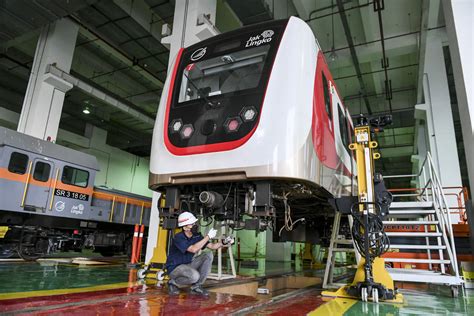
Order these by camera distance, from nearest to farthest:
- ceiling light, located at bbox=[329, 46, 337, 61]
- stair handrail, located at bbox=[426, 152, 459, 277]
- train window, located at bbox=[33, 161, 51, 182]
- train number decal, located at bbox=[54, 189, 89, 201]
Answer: stair handrail, located at bbox=[426, 152, 459, 277] < train window, located at bbox=[33, 161, 51, 182] < train number decal, located at bbox=[54, 189, 89, 201] < ceiling light, located at bbox=[329, 46, 337, 61]

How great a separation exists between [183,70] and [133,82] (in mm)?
13038

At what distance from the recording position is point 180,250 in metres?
4.09

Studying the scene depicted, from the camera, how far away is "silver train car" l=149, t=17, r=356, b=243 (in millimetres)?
3129

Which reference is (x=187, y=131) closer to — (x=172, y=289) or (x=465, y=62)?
(x=172, y=289)

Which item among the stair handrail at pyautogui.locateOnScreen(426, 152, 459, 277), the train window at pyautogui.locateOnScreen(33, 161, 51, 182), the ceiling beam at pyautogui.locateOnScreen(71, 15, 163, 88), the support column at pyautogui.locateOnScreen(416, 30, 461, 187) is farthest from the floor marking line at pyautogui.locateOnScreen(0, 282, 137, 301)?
the support column at pyautogui.locateOnScreen(416, 30, 461, 187)

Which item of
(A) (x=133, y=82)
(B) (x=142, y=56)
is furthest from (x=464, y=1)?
(A) (x=133, y=82)

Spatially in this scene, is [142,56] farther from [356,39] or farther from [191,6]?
[356,39]

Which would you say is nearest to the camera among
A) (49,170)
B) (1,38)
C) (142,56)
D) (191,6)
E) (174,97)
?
(174,97)

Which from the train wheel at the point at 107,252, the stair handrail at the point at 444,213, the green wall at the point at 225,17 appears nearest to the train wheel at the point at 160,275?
the stair handrail at the point at 444,213

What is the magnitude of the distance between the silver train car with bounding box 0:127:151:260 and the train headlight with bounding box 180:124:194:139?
18.8 ft

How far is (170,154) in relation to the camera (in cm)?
362

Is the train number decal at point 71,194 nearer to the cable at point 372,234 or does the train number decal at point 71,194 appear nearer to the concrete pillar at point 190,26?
the concrete pillar at point 190,26

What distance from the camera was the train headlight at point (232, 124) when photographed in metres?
3.31

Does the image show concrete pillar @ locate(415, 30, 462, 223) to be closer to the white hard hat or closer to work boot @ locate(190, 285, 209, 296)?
work boot @ locate(190, 285, 209, 296)
